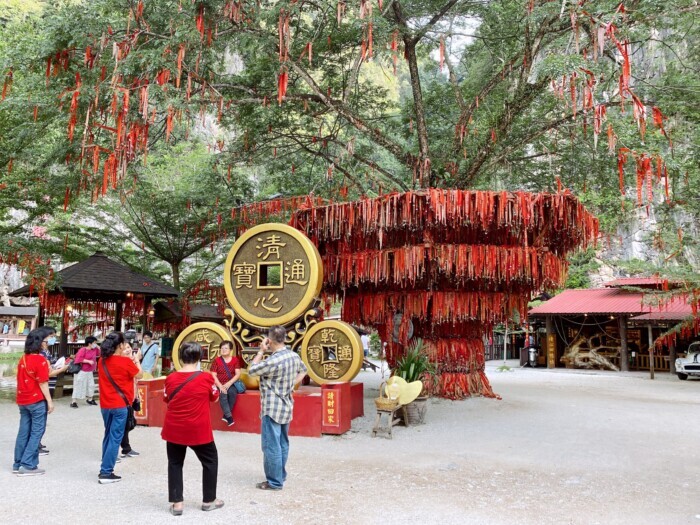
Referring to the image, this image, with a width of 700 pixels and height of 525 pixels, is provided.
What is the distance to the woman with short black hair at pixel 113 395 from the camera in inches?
202

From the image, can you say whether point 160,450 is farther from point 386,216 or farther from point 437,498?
point 386,216

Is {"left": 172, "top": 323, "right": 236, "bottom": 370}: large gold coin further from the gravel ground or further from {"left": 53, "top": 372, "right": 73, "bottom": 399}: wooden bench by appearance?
{"left": 53, "top": 372, "right": 73, "bottom": 399}: wooden bench

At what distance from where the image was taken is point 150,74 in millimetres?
8977

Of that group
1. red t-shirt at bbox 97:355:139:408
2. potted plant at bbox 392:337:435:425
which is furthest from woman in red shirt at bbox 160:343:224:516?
potted plant at bbox 392:337:435:425

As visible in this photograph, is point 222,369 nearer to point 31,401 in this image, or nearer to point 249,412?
point 249,412

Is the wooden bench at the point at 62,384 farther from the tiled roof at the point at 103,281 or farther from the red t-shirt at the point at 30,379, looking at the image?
the red t-shirt at the point at 30,379

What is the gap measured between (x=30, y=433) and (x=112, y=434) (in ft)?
3.16

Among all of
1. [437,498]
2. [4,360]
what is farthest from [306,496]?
[4,360]

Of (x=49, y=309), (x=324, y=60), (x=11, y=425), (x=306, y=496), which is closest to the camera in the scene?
(x=306, y=496)

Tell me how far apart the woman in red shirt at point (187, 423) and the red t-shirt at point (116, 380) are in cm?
127

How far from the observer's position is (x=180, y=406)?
4.16 meters

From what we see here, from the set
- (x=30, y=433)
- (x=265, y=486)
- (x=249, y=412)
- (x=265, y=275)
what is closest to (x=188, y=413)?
(x=265, y=486)

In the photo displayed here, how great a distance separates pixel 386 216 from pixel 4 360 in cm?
2347

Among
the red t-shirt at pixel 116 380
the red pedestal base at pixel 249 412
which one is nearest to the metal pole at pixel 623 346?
the red pedestal base at pixel 249 412
